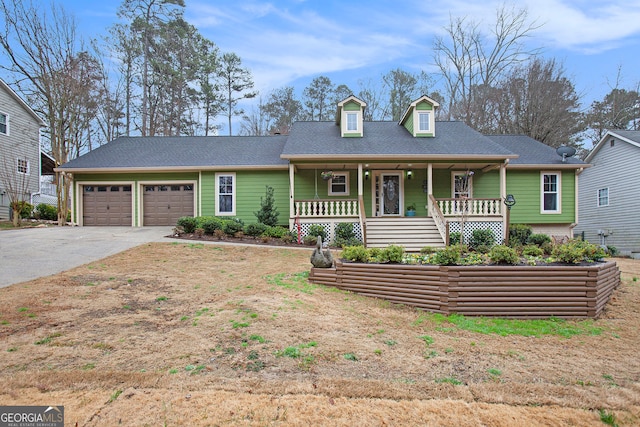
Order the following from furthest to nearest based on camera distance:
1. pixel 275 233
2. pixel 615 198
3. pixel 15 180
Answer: pixel 15 180, pixel 615 198, pixel 275 233

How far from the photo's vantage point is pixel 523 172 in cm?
1526

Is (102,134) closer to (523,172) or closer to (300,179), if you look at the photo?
(300,179)

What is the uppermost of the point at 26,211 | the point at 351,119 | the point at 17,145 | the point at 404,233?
the point at 351,119

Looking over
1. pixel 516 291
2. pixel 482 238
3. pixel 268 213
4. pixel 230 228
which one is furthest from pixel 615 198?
pixel 230 228

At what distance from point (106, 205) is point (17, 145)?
8694 mm

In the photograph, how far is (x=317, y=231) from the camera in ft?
41.7

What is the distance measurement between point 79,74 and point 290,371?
20.0m

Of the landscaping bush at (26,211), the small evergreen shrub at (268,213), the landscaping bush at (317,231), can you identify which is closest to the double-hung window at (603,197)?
the landscaping bush at (317,231)

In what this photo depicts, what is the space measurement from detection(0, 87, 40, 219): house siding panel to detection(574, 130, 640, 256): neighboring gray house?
2967 cm

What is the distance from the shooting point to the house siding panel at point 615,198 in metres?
16.0

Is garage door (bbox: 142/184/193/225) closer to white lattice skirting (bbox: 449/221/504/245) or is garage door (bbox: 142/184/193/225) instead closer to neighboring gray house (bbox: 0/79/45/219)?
neighboring gray house (bbox: 0/79/45/219)

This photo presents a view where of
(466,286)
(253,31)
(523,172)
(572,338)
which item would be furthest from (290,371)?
(523,172)

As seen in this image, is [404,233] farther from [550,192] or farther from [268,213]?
[550,192]

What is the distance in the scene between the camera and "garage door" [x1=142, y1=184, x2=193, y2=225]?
15422mm
